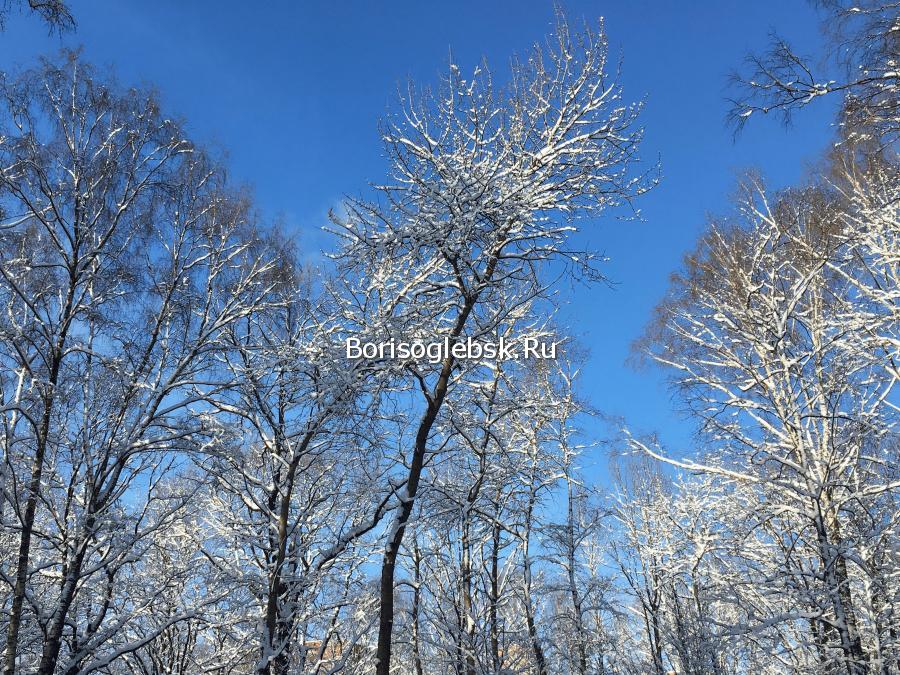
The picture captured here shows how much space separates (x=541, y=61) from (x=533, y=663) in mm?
11152

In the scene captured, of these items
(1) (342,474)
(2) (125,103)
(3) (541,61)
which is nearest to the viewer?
(3) (541,61)

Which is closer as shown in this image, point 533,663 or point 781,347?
point 781,347

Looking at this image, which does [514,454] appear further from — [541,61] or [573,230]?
[541,61]

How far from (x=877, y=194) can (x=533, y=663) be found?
10.4 m

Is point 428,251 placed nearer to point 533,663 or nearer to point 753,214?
point 753,214

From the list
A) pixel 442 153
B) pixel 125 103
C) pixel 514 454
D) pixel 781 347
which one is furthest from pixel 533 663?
pixel 125 103

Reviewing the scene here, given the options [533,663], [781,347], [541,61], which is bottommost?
[533,663]

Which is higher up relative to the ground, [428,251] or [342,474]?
[428,251]

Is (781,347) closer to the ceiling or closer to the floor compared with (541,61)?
closer to the floor

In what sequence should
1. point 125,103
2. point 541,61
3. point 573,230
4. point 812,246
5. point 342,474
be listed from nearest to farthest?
point 573,230 < point 541,61 < point 125,103 < point 812,246 < point 342,474

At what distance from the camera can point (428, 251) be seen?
24.7 feet

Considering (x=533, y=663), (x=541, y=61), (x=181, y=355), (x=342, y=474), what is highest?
(x=541, y=61)

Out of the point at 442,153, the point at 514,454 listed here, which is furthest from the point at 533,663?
the point at 442,153

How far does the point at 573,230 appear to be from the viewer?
7.52 metres
